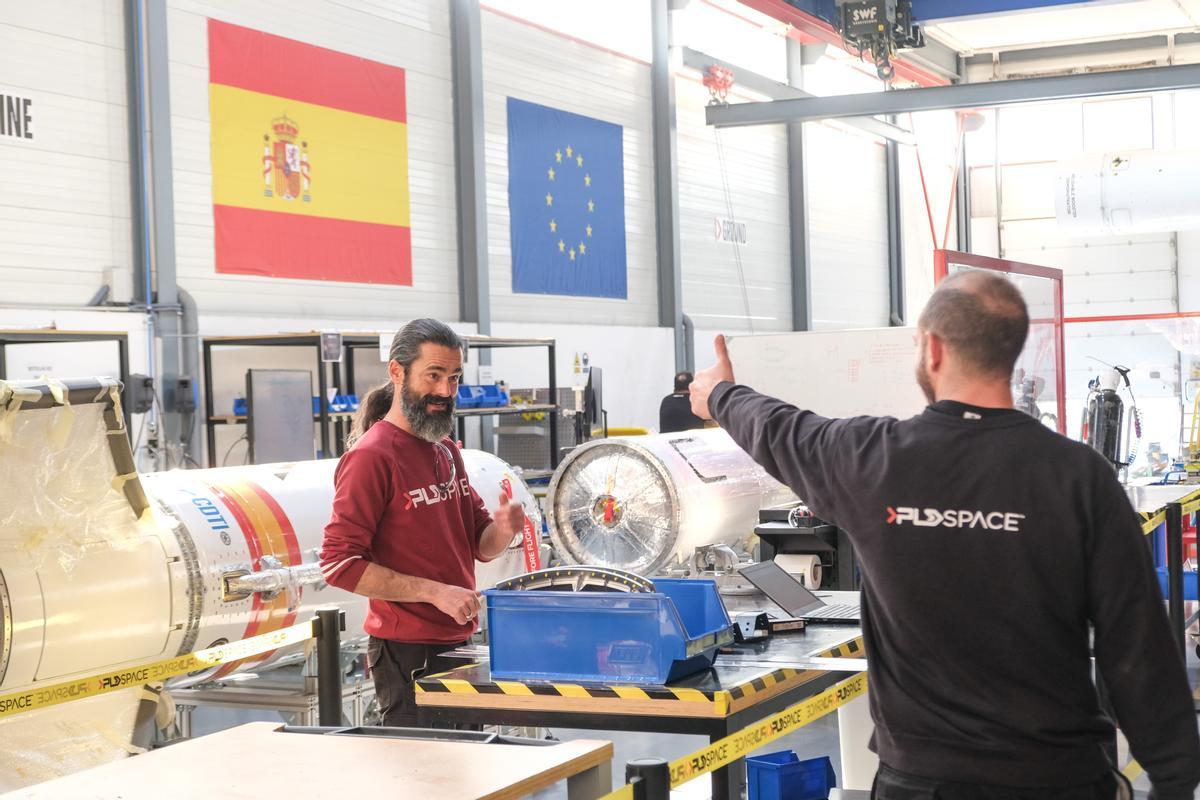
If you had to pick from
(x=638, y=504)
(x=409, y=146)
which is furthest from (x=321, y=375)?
(x=409, y=146)

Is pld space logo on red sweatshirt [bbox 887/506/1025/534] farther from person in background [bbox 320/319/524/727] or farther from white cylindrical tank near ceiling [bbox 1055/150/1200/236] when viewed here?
white cylindrical tank near ceiling [bbox 1055/150/1200/236]

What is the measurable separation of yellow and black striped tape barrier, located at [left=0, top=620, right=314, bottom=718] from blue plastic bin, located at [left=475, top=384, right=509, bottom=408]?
6.55 m

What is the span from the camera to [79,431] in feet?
14.8

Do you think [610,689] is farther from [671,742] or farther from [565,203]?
[565,203]

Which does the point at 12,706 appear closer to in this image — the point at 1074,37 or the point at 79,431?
the point at 79,431

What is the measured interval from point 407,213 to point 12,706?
851 cm

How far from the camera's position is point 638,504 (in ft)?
24.0

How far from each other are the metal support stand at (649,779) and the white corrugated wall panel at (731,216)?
42.9 ft

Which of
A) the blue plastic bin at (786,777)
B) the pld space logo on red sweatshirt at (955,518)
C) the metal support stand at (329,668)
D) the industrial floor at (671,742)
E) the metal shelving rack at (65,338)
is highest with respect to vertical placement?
the metal shelving rack at (65,338)

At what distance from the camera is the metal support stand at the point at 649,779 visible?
238cm

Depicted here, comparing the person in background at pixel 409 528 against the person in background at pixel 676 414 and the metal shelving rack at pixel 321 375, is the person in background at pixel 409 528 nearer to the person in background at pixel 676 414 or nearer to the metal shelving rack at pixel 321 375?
the metal shelving rack at pixel 321 375

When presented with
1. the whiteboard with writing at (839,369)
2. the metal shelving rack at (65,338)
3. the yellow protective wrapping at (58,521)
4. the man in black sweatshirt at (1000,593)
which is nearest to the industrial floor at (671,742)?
the metal shelving rack at (65,338)

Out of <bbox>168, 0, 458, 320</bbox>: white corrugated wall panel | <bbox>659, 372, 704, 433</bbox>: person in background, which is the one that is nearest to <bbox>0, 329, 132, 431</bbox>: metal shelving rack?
<bbox>168, 0, 458, 320</bbox>: white corrugated wall panel

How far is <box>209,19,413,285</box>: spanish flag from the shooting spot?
10086 millimetres
